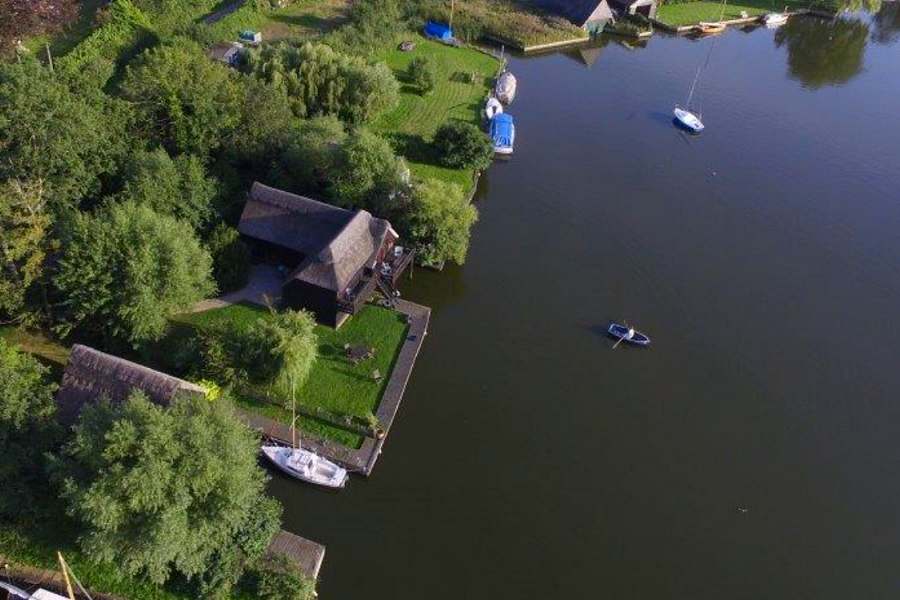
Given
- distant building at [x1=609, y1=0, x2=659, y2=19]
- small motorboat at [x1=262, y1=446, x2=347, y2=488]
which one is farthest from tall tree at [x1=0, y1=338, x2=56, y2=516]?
distant building at [x1=609, y1=0, x2=659, y2=19]

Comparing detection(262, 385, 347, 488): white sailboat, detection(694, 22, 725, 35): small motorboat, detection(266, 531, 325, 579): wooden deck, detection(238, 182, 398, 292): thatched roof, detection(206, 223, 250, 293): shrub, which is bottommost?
detection(266, 531, 325, 579): wooden deck

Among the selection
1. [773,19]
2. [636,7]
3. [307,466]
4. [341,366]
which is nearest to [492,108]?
[341,366]

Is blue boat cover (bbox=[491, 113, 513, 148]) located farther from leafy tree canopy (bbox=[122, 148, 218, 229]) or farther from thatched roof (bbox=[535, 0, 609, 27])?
thatched roof (bbox=[535, 0, 609, 27])

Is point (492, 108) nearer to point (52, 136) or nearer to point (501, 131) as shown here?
point (501, 131)

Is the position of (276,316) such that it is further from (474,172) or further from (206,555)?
(474,172)

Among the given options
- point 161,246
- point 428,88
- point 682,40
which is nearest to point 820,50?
point 682,40

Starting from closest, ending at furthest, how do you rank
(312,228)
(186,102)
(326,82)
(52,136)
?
1. (52,136)
2. (312,228)
3. (186,102)
4. (326,82)
